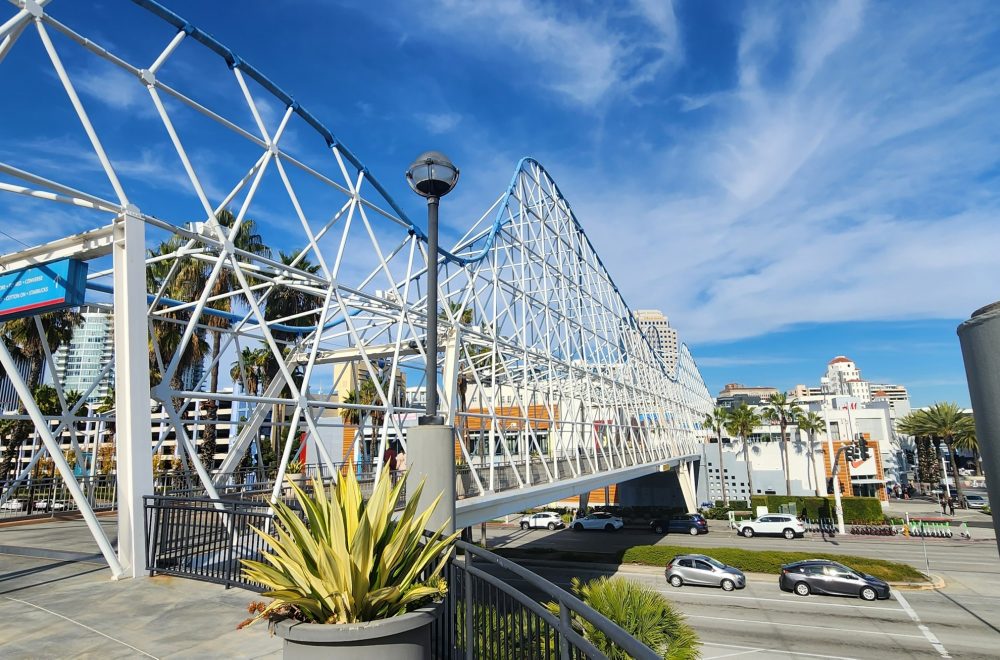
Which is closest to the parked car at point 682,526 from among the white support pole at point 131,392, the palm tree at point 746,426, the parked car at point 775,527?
the parked car at point 775,527

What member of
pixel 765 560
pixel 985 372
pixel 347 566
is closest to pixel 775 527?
pixel 765 560

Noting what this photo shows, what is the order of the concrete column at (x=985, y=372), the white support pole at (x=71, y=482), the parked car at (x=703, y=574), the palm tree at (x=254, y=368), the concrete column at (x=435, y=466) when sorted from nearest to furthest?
the concrete column at (x=985, y=372) → the concrete column at (x=435, y=466) → the white support pole at (x=71, y=482) → the parked car at (x=703, y=574) → the palm tree at (x=254, y=368)

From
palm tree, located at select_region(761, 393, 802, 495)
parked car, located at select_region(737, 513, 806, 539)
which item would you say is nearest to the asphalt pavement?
parked car, located at select_region(737, 513, 806, 539)

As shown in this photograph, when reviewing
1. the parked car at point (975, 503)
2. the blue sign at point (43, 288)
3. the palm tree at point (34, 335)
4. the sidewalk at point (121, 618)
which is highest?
the palm tree at point (34, 335)

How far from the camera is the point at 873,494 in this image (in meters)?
60.0

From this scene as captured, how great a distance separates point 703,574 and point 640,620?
1635 centimetres

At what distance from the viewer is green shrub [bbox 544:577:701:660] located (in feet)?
36.5

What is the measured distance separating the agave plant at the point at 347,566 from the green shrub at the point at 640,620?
298 inches

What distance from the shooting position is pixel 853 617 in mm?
20422

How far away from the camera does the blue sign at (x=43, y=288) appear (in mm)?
9242

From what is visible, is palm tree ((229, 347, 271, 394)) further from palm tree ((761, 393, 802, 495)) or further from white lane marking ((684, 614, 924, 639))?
palm tree ((761, 393, 802, 495))

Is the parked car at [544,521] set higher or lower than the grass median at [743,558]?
lower

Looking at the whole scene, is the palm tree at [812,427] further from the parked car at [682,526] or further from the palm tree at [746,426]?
the parked car at [682,526]

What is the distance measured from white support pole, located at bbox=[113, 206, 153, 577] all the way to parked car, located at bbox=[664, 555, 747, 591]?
920 inches
